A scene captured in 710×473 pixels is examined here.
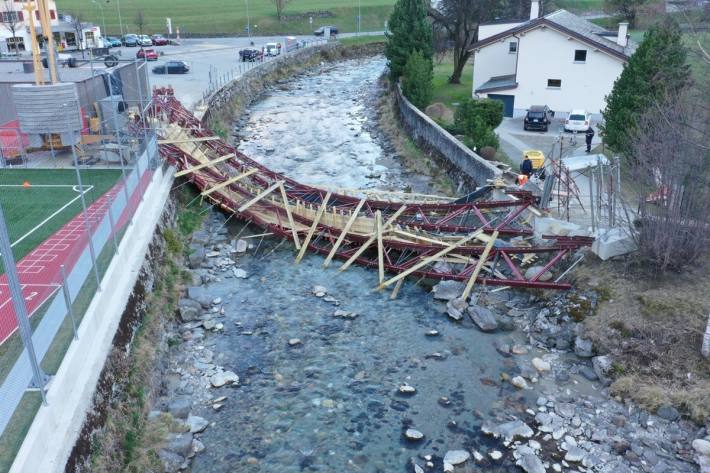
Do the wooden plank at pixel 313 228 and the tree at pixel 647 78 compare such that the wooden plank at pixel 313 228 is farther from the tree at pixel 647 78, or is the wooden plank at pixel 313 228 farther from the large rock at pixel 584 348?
the tree at pixel 647 78

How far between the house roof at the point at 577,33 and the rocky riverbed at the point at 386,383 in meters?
22.9

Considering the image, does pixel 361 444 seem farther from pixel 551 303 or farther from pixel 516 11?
pixel 516 11

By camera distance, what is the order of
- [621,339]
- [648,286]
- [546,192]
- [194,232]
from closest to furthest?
[621,339] < [648,286] < [546,192] < [194,232]

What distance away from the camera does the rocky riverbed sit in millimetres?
12570

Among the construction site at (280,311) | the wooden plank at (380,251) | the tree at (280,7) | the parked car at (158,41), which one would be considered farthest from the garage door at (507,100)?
the tree at (280,7)

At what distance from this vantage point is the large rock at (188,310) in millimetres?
17547

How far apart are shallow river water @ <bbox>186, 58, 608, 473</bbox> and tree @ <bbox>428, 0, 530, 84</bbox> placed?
30041 millimetres

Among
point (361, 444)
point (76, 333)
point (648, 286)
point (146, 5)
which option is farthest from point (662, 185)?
point (146, 5)

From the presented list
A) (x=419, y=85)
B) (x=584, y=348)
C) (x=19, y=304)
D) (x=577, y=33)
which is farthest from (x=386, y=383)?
(x=577, y=33)

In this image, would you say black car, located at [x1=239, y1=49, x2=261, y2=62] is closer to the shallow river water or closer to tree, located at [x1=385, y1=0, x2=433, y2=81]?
tree, located at [x1=385, y1=0, x2=433, y2=81]

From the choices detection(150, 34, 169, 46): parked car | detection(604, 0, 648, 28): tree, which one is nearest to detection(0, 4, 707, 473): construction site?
detection(150, 34, 169, 46): parked car

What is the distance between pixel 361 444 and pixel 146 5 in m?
97.1

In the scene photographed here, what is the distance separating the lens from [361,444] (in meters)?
13.0

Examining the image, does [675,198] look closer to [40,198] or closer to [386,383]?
[386,383]
